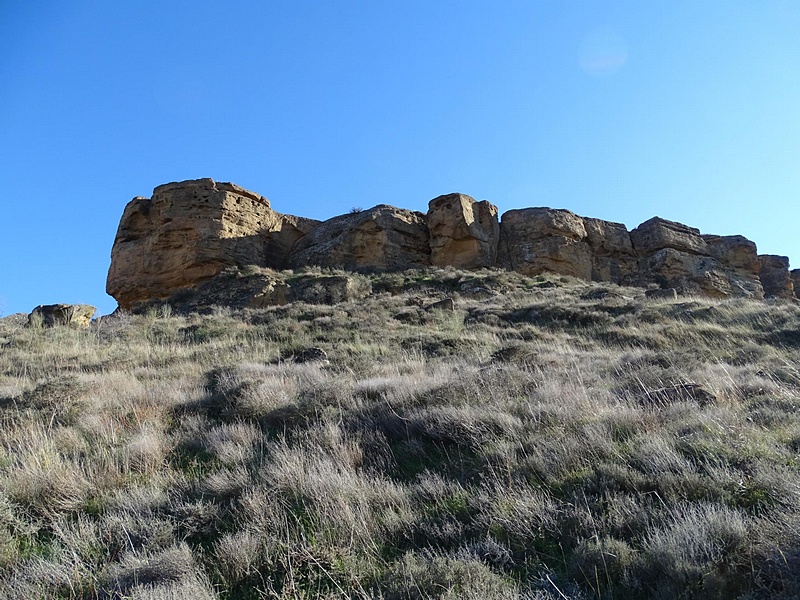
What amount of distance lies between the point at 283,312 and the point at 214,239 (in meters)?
12.6

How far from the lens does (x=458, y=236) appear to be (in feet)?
104

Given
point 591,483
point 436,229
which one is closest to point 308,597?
point 591,483

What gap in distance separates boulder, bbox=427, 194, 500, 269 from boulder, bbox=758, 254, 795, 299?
23051 mm

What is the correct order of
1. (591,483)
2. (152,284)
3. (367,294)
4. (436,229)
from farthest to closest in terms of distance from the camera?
(436,229) < (152,284) < (367,294) < (591,483)

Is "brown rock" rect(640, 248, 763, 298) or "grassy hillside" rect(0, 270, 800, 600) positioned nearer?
"grassy hillside" rect(0, 270, 800, 600)

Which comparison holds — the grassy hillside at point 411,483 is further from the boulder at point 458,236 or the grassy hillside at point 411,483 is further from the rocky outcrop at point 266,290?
the boulder at point 458,236

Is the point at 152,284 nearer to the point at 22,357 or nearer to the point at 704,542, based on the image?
the point at 22,357

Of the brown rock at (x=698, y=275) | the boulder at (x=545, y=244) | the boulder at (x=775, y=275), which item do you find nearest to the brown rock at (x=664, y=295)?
the brown rock at (x=698, y=275)

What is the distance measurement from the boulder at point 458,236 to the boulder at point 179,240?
1116 centimetres

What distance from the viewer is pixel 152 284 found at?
2833 cm

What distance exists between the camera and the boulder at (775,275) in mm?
38287

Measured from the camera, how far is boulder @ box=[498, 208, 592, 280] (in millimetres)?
31906

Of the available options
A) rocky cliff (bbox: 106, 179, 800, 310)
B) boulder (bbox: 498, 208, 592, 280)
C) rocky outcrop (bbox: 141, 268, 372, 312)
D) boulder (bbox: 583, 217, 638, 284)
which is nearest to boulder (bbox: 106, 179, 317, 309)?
rocky cliff (bbox: 106, 179, 800, 310)

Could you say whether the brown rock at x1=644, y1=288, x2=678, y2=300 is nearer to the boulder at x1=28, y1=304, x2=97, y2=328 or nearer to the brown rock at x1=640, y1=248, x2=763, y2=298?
the brown rock at x1=640, y1=248, x2=763, y2=298
